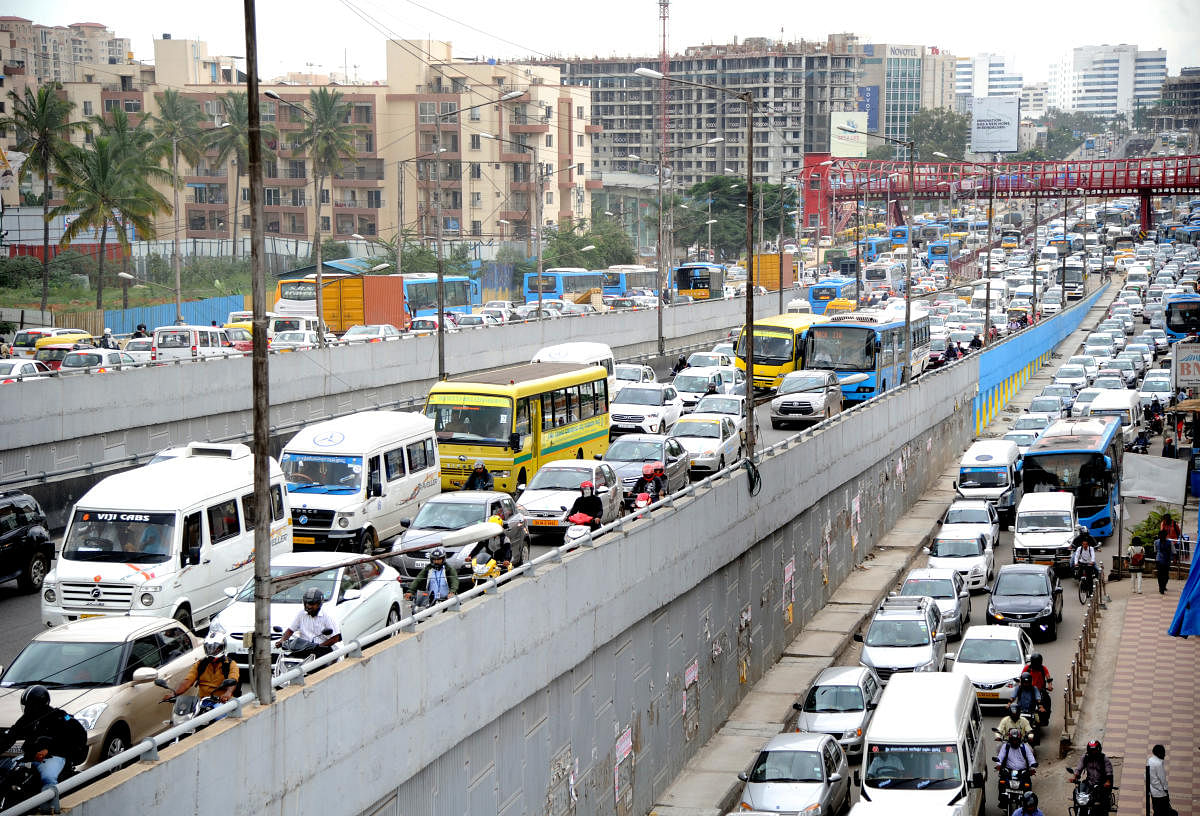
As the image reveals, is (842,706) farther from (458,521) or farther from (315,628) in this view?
(315,628)

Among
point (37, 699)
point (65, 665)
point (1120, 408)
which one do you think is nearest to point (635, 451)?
point (65, 665)

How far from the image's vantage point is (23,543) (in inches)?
859

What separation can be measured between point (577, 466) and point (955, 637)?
8907mm

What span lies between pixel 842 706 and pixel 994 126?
17977 cm

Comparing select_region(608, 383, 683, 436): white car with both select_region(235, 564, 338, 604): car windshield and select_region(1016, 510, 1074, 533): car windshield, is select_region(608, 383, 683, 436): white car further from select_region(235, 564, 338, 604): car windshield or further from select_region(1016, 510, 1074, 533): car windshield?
select_region(235, 564, 338, 604): car windshield

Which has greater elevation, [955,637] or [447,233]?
[447,233]

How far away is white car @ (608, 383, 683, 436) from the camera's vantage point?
3716 cm

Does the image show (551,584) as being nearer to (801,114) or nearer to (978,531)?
(978,531)

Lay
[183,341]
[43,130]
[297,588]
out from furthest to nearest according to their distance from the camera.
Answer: [43,130], [183,341], [297,588]

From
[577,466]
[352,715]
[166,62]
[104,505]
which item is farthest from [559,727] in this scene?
[166,62]

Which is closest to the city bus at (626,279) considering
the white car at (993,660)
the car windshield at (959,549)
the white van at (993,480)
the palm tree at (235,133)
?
the palm tree at (235,133)

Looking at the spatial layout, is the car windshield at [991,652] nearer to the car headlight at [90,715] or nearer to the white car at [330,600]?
the white car at [330,600]

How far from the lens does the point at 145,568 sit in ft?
60.0

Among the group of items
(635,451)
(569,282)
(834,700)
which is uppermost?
(569,282)
